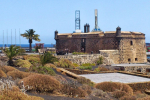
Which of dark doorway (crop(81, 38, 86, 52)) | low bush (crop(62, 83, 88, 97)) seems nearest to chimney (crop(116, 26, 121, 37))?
dark doorway (crop(81, 38, 86, 52))

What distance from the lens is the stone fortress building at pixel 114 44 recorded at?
3859cm

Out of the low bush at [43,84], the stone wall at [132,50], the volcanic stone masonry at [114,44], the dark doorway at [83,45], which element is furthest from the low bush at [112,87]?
the dark doorway at [83,45]

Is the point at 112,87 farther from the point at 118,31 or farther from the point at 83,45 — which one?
the point at 83,45

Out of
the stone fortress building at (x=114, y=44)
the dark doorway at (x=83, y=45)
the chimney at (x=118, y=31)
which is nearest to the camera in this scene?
the chimney at (x=118, y=31)

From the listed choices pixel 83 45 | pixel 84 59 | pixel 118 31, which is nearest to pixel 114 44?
pixel 118 31

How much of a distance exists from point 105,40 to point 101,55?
4.50m

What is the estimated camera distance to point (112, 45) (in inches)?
1549

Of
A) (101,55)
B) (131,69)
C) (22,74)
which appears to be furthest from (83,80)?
(101,55)

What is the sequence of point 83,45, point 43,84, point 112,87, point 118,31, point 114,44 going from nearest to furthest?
point 43,84, point 112,87, point 118,31, point 114,44, point 83,45

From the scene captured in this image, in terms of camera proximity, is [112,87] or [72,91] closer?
[72,91]

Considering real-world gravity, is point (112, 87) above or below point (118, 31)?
below

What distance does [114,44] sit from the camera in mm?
39125

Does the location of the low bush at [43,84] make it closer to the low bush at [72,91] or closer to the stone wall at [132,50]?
the low bush at [72,91]

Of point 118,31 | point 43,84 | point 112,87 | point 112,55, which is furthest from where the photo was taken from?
point 118,31
